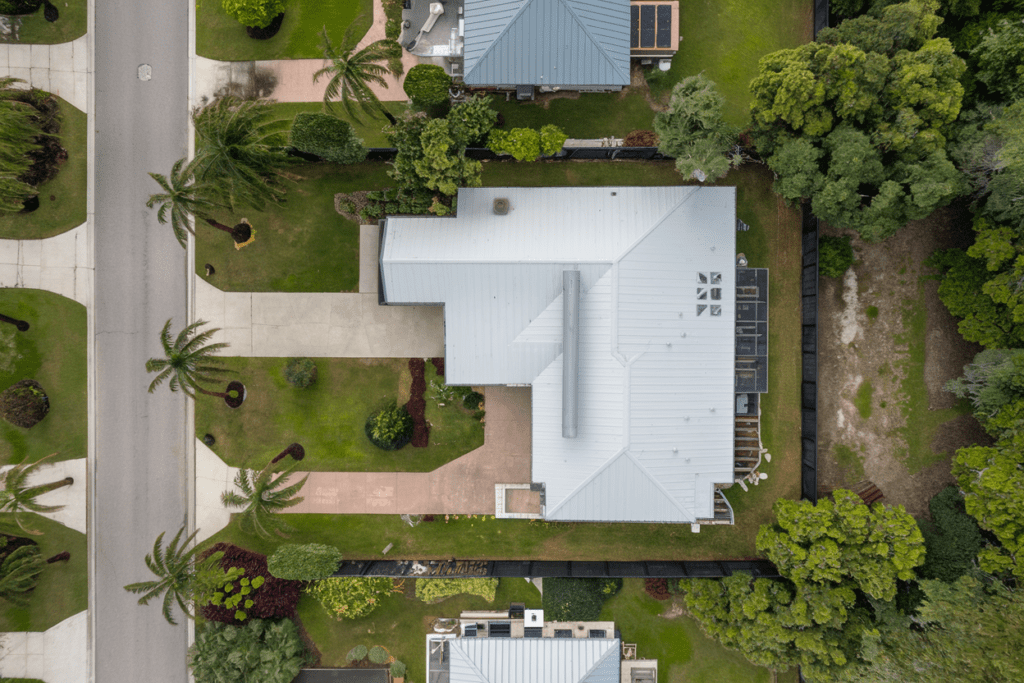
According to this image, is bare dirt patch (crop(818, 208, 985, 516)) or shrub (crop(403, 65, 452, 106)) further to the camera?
bare dirt patch (crop(818, 208, 985, 516))

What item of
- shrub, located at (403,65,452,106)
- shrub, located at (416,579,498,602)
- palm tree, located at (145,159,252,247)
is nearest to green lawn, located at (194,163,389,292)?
palm tree, located at (145,159,252,247)

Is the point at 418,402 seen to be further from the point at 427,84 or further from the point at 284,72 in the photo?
the point at 284,72

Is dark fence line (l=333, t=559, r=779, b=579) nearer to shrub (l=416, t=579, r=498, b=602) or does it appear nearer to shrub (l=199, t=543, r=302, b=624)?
shrub (l=416, t=579, r=498, b=602)

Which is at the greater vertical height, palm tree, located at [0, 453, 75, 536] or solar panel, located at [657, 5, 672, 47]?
solar panel, located at [657, 5, 672, 47]

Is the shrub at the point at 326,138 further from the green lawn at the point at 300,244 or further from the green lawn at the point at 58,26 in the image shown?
the green lawn at the point at 58,26

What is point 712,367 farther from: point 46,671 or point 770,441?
point 46,671

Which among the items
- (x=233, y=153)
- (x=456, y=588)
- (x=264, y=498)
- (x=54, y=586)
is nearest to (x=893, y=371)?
(x=456, y=588)
